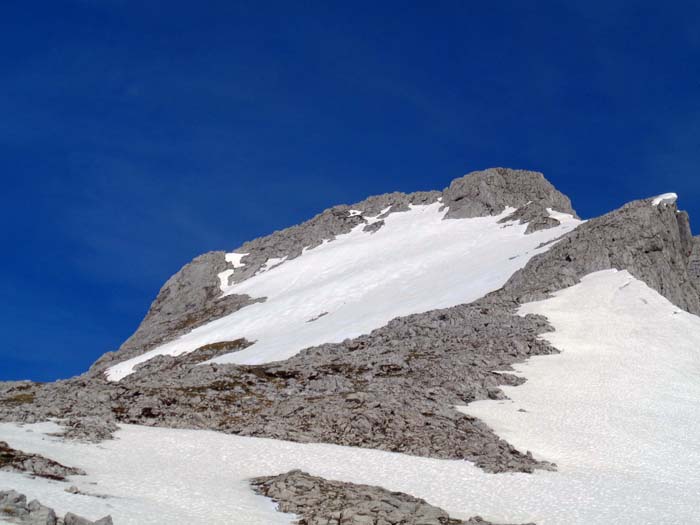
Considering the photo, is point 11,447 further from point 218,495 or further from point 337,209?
point 337,209

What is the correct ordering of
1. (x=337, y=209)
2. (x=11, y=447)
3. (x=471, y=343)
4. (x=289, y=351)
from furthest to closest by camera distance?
(x=337, y=209)
(x=289, y=351)
(x=471, y=343)
(x=11, y=447)

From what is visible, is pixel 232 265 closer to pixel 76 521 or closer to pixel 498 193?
pixel 498 193

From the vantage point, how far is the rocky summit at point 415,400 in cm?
2983

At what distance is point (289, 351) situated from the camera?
75.6 m

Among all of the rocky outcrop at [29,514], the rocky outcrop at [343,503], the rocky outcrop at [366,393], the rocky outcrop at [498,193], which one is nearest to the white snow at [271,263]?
the rocky outcrop at [498,193]

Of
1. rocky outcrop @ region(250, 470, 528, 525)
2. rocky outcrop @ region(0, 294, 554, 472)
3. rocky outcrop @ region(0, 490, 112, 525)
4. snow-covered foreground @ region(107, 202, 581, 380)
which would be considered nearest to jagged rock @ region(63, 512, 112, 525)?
rocky outcrop @ region(0, 490, 112, 525)

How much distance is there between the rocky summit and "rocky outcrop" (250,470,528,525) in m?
0.12

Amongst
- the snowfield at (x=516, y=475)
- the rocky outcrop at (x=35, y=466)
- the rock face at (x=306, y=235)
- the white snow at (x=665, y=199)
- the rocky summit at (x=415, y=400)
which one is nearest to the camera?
the snowfield at (x=516, y=475)

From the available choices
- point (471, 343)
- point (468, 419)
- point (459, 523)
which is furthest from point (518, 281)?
point (459, 523)

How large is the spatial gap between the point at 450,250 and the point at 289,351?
4125 cm

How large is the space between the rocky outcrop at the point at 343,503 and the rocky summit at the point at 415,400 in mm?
120

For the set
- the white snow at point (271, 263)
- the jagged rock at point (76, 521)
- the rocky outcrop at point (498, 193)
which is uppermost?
the rocky outcrop at point (498, 193)

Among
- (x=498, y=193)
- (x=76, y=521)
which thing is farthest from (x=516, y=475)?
(x=498, y=193)

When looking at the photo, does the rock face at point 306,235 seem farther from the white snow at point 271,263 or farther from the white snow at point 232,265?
the white snow at point 232,265
